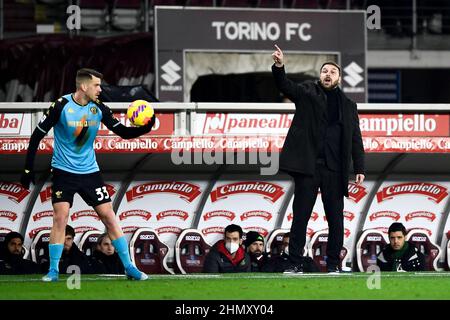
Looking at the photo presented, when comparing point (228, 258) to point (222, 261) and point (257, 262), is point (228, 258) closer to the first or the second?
point (222, 261)

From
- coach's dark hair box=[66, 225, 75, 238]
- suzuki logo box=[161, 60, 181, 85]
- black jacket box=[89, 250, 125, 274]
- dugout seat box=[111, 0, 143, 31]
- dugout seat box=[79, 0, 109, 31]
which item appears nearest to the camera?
black jacket box=[89, 250, 125, 274]

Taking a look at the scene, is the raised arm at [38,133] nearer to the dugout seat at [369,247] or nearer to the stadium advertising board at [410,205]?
the dugout seat at [369,247]

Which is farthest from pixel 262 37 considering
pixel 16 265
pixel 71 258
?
pixel 16 265

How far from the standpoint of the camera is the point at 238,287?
35.3ft

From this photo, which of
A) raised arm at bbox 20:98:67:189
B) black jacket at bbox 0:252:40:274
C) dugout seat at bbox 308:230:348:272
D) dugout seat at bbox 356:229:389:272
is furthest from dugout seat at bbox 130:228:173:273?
raised arm at bbox 20:98:67:189

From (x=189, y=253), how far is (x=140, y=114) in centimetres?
463

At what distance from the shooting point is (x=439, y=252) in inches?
658

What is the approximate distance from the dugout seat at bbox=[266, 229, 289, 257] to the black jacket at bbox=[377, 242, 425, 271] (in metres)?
1.19

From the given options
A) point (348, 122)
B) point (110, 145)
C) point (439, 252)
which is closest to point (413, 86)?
point (439, 252)

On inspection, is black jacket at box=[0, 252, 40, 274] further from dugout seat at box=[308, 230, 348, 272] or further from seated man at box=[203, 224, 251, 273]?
dugout seat at box=[308, 230, 348, 272]

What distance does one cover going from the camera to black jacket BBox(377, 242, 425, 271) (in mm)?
15578

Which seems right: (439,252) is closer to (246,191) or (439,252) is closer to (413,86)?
(246,191)

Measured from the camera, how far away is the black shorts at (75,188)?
1149cm

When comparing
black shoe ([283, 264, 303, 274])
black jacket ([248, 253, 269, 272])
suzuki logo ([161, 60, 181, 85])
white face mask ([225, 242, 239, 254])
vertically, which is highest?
suzuki logo ([161, 60, 181, 85])
